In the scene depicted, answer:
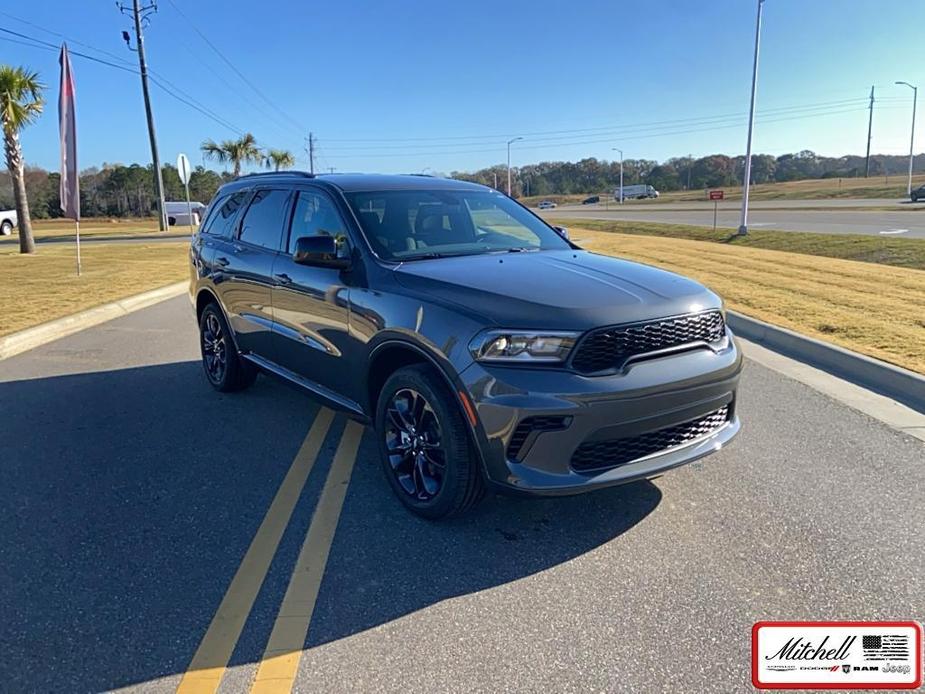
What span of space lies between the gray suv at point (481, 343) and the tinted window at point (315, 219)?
0.05 ft

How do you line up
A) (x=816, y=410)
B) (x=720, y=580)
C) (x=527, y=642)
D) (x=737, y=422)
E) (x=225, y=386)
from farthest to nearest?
(x=225, y=386)
(x=816, y=410)
(x=737, y=422)
(x=720, y=580)
(x=527, y=642)

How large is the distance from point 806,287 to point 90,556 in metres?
11.0

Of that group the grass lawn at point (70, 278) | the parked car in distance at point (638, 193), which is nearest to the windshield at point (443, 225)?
the grass lawn at point (70, 278)

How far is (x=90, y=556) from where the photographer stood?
3.33 metres

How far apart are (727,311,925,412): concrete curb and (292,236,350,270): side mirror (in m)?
4.77

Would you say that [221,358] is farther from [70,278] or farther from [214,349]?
[70,278]

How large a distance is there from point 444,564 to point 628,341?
141cm

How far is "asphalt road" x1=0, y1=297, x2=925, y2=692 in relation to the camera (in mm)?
2549

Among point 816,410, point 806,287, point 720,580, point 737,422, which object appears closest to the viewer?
point 720,580

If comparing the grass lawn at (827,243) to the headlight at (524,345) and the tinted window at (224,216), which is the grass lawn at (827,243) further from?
the headlight at (524,345)

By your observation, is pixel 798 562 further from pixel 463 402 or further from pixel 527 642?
pixel 463 402

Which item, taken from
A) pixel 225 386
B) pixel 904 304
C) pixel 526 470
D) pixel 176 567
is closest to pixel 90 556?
pixel 176 567

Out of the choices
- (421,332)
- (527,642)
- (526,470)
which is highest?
(421,332)

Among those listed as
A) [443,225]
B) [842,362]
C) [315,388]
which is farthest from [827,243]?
[315,388]
